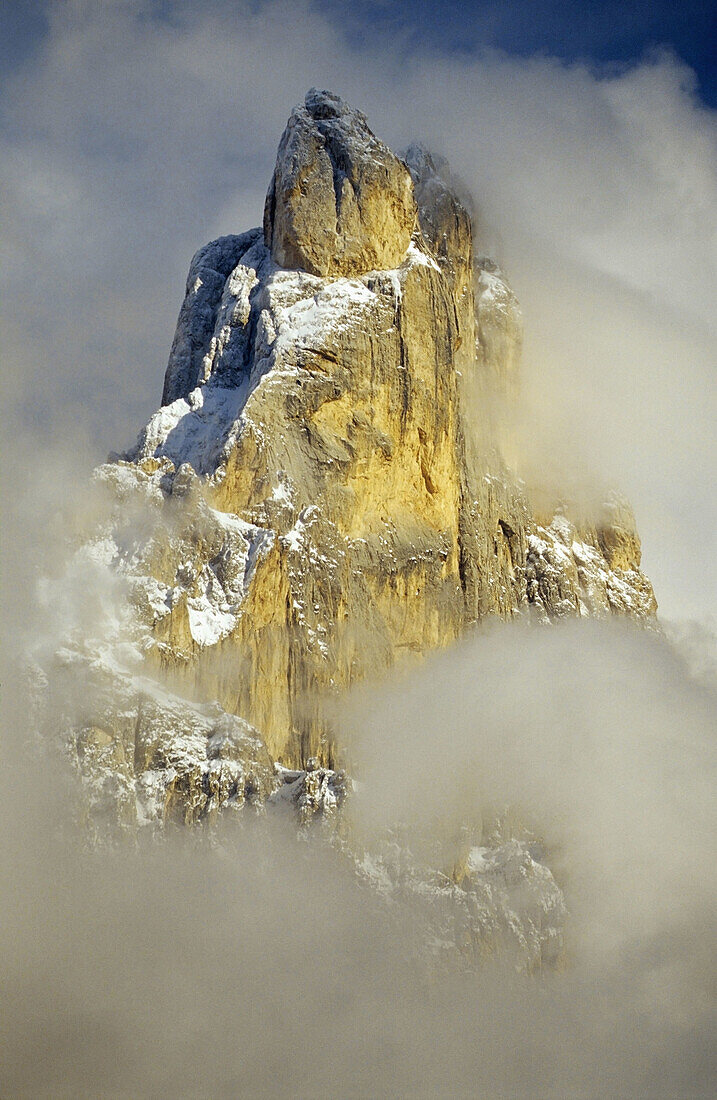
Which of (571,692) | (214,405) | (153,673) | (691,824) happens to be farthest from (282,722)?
(691,824)

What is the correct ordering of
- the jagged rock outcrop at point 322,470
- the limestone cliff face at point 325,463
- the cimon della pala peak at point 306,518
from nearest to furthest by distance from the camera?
1. the cimon della pala peak at point 306,518
2. the jagged rock outcrop at point 322,470
3. the limestone cliff face at point 325,463

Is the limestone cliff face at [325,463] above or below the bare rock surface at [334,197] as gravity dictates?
below

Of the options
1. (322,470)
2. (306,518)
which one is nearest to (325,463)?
(322,470)

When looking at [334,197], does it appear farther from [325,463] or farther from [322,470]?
[322,470]

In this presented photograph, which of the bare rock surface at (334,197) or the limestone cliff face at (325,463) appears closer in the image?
the limestone cliff face at (325,463)

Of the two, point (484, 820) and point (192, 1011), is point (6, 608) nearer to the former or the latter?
point (192, 1011)
